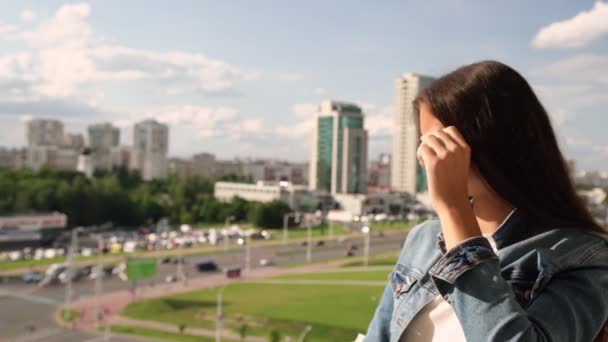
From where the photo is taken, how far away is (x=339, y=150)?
23.3 metres

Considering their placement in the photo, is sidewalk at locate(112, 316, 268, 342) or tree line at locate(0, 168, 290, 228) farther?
tree line at locate(0, 168, 290, 228)

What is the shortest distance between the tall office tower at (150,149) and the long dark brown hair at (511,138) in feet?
100

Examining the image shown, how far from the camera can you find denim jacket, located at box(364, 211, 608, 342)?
0.33 metres

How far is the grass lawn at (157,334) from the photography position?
676cm

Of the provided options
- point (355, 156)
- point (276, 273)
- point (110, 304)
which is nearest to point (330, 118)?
point (355, 156)

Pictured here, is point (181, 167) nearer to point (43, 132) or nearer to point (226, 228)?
point (43, 132)

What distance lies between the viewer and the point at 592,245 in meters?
0.38

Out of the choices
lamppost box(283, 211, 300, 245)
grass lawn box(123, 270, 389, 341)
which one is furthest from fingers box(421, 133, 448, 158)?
lamppost box(283, 211, 300, 245)

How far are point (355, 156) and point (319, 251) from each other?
34.1 ft

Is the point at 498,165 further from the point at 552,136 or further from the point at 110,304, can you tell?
the point at 110,304

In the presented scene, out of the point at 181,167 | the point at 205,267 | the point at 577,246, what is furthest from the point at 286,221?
the point at 181,167

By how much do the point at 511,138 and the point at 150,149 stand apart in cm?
3122

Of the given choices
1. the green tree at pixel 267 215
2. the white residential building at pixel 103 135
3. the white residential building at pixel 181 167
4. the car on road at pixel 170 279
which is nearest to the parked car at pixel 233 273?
the car on road at pixel 170 279

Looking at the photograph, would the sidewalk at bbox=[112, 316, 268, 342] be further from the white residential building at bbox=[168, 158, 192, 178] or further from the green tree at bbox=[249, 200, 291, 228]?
the white residential building at bbox=[168, 158, 192, 178]
